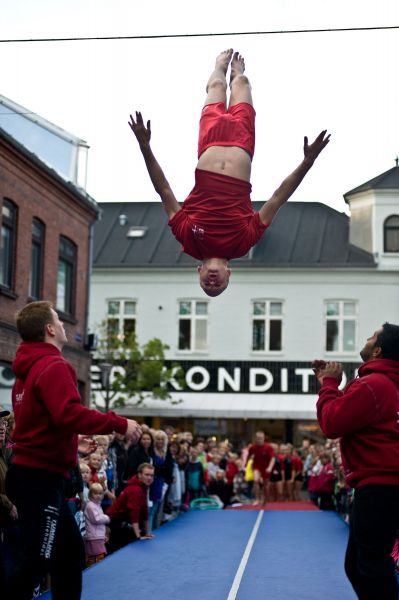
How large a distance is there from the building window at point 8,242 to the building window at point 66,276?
3385 millimetres

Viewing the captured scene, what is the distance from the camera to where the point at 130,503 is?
13.0 meters

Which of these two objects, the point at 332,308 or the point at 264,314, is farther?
the point at 264,314

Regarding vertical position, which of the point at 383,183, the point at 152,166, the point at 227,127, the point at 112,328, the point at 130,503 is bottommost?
the point at 130,503

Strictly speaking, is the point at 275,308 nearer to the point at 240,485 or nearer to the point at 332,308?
the point at 332,308

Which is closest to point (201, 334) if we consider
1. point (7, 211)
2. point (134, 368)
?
point (134, 368)

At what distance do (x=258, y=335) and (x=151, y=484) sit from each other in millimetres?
22682

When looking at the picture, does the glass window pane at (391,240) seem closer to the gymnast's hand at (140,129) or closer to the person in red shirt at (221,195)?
the person in red shirt at (221,195)

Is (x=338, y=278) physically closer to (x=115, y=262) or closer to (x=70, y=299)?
(x=115, y=262)

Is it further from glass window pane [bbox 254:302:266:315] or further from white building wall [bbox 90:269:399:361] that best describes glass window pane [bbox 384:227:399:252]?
glass window pane [bbox 254:302:266:315]

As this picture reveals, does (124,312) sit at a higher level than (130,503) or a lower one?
higher

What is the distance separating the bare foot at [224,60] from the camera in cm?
827

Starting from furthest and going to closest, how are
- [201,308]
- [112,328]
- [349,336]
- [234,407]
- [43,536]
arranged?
[201,308], [349,336], [234,407], [112,328], [43,536]

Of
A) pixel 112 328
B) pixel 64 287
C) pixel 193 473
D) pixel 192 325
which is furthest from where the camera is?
pixel 192 325

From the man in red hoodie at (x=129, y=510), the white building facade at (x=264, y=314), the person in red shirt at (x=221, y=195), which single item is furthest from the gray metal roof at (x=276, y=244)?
the person in red shirt at (x=221, y=195)
